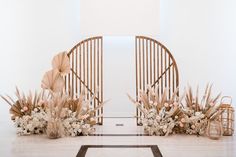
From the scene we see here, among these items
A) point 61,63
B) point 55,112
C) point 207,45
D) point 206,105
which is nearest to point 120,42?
point 207,45

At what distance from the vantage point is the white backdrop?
4852 millimetres

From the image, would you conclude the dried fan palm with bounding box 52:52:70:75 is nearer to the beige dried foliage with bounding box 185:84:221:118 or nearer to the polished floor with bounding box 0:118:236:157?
the polished floor with bounding box 0:118:236:157

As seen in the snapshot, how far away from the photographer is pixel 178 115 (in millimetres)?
2805

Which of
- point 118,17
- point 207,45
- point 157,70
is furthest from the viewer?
point 207,45

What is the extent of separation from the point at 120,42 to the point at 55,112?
8.52 ft

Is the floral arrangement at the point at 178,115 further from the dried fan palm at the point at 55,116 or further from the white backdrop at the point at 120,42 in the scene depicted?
the white backdrop at the point at 120,42

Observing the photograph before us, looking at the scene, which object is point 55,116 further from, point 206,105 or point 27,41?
point 27,41

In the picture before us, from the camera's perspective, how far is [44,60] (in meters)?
4.89

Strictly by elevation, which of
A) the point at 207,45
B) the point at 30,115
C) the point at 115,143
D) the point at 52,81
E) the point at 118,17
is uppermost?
the point at 118,17

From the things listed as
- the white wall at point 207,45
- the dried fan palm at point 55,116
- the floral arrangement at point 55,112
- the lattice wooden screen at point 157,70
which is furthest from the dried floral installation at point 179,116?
the white wall at point 207,45

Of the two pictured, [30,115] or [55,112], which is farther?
[30,115]

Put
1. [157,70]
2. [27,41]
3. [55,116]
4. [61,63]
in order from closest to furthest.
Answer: [55,116]
[61,63]
[157,70]
[27,41]

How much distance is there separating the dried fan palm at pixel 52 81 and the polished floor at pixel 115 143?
1.35 feet

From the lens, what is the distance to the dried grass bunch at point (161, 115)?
109 inches
